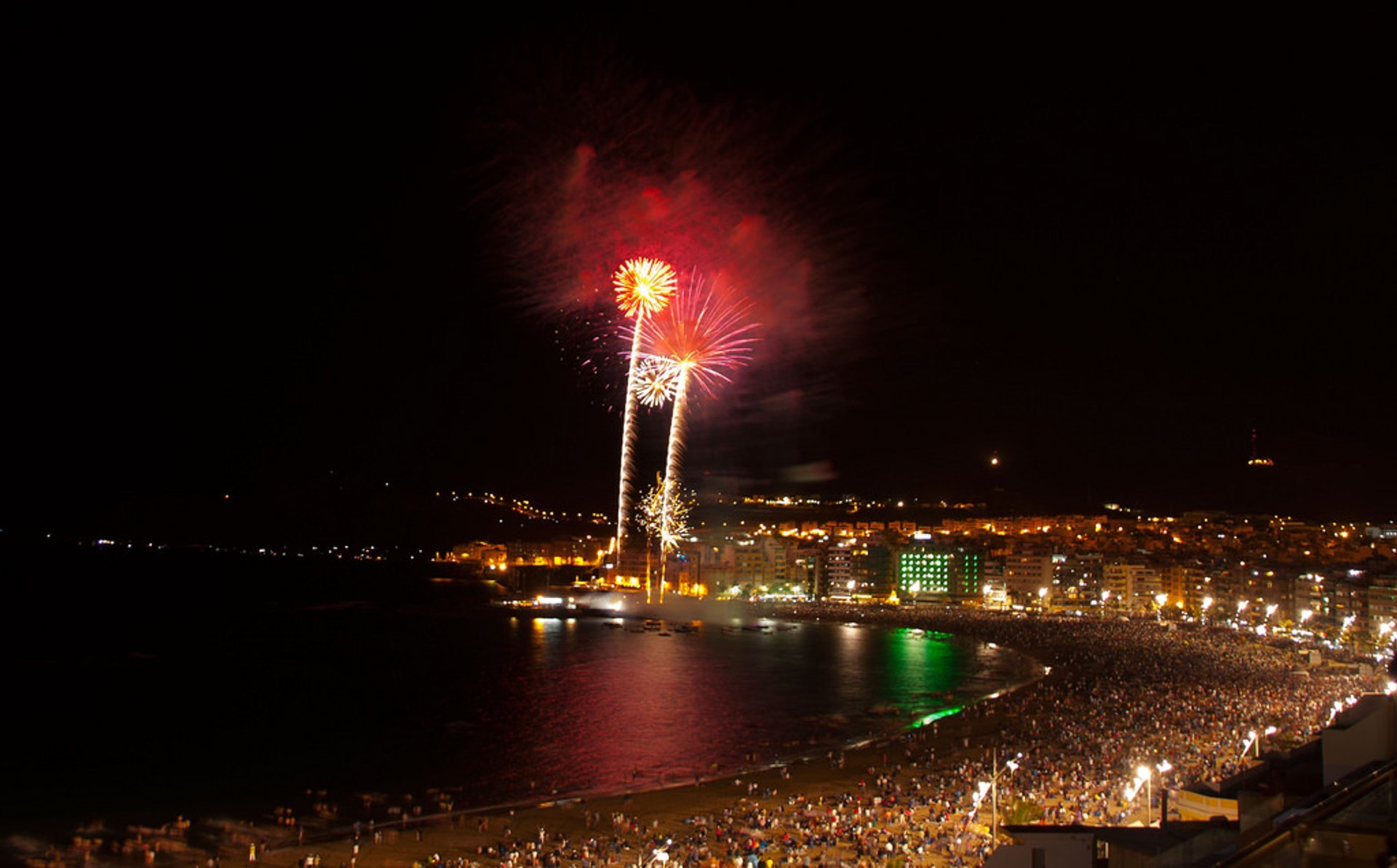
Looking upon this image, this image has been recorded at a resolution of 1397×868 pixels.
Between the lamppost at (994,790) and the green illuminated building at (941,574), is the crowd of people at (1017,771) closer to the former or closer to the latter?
the lamppost at (994,790)

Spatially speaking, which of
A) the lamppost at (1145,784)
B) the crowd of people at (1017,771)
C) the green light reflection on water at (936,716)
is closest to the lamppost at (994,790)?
the crowd of people at (1017,771)

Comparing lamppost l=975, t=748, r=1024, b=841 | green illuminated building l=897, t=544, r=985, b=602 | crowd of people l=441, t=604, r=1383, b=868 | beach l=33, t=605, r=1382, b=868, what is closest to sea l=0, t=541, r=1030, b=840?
beach l=33, t=605, r=1382, b=868

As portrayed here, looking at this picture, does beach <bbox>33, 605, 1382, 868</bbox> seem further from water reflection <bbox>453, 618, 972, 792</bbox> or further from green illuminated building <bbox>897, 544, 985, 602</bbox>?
green illuminated building <bbox>897, 544, 985, 602</bbox>

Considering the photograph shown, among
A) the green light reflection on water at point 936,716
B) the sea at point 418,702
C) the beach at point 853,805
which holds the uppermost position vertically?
the beach at point 853,805

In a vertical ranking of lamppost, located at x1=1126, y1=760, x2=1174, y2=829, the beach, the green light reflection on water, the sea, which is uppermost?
lamppost, located at x1=1126, y1=760, x2=1174, y2=829

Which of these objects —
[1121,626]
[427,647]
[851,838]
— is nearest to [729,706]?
[851,838]

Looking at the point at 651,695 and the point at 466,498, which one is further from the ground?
the point at 466,498

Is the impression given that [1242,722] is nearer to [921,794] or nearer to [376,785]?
[921,794]
